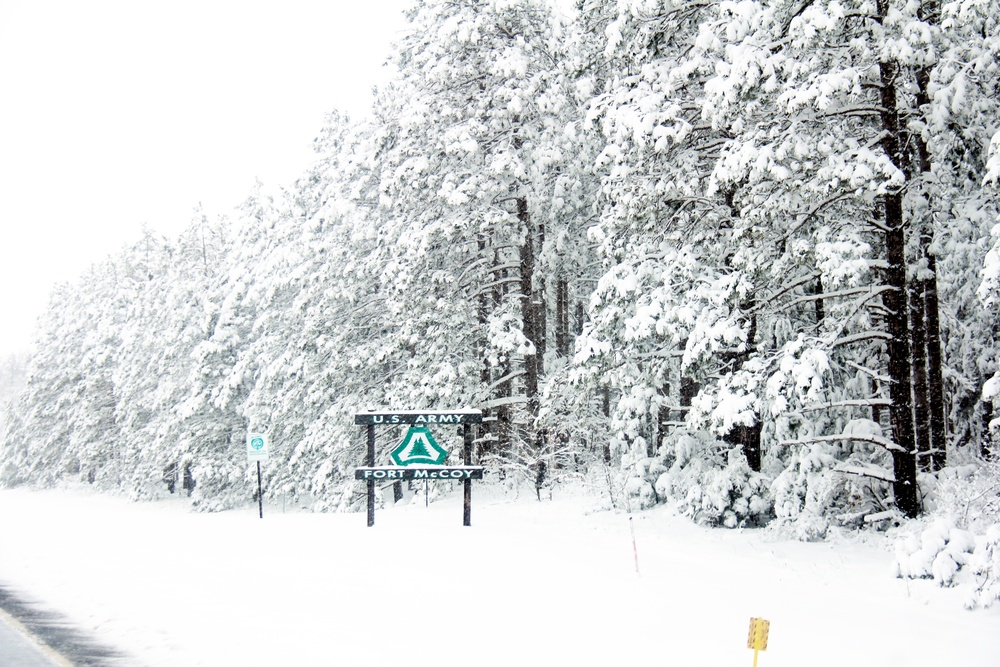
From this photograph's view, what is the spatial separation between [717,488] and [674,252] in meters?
4.57

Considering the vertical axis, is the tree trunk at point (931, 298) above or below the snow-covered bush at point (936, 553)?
above

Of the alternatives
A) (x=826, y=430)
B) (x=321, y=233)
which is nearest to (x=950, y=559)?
(x=826, y=430)

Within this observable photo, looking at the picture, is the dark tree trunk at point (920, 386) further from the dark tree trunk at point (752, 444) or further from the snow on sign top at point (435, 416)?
the snow on sign top at point (435, 416)

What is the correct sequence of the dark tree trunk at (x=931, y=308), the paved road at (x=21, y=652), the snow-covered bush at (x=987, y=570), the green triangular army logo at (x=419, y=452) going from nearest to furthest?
the paved road at (x=21, y=652) → the snow-covered bush at (x=987, y=570) → the dark tree trunk at (x=931, y=308) → the green triangular army logo at (x=419, y=452)

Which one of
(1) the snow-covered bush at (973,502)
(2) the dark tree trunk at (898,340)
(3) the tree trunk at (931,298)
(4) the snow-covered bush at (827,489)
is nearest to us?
(1) the snow-covered bush at (973,502)

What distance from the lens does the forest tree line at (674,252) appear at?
12.5m

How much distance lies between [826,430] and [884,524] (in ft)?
7.64

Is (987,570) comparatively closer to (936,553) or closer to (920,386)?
(936,553)

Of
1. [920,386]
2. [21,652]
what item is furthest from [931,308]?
[21,652]

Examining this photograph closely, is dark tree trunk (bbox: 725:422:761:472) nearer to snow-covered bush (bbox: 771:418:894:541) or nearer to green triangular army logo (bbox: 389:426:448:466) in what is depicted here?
snow-covered bush (bbox: 771:418:894:541)

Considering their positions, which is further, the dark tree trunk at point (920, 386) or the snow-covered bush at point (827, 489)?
the dark tree trunk at point (920, 386)

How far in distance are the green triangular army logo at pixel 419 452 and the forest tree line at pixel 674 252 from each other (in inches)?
131

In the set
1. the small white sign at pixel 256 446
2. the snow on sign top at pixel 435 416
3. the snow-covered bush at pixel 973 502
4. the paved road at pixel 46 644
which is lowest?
the paved road at pixel 46 644

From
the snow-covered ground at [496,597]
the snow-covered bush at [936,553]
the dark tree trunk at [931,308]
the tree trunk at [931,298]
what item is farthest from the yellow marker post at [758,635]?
the dark tree trunk at [931,308]
